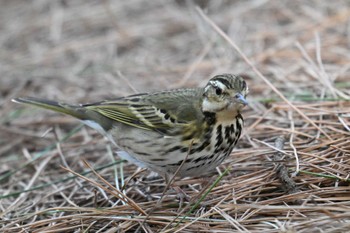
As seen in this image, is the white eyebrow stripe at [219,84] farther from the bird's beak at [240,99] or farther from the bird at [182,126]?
the bird's beak at [240,99]

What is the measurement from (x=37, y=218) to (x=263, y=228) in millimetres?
1679

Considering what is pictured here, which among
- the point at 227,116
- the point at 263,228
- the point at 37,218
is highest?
the point at 227,116

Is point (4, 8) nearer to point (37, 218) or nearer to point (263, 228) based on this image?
point (37, 218)

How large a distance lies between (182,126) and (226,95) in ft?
1.28

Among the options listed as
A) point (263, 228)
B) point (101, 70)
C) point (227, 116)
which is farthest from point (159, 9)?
point (263, 228)

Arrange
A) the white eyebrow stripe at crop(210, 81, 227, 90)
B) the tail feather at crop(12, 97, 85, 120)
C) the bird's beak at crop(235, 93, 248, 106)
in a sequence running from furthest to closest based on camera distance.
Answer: the tail feather at crop(12, 97, 85, 120)
the white eyebrow stripe at crop(210, 81, 227, 90)
the bird's beak at crop(235, 93, 248, 106)

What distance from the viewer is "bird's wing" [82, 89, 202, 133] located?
4.17m

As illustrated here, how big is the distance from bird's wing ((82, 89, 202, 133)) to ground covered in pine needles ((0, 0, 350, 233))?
446 millimetres

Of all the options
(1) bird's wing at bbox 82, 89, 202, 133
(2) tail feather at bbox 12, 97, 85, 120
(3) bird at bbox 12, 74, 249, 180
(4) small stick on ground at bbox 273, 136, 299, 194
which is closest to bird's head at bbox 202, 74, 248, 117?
(3) bird at bbox 12, 74, 249, 180

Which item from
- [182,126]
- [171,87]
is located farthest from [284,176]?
[171,87]

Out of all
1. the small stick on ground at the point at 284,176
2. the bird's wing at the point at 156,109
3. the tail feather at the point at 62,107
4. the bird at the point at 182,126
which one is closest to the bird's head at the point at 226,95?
the bird at the point at 182,126

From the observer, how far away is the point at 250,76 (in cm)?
628

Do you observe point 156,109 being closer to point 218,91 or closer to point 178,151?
point 178,151

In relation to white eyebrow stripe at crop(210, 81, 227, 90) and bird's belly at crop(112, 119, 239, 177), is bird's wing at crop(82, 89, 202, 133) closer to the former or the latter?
bird's belly at crop(112, 119, 239, 177)
